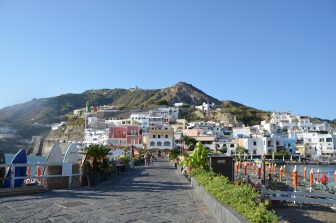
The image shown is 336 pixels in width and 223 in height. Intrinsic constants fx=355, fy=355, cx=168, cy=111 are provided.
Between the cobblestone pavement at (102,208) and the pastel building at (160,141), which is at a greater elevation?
the pastel building at (160,141)

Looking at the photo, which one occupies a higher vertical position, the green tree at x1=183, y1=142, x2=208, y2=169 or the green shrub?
the green tree at x1=183, y1=142, x2=208, y2=169

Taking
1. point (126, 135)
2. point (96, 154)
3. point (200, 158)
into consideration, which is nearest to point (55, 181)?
point (96, 154)

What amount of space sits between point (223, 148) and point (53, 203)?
8479 centimetres

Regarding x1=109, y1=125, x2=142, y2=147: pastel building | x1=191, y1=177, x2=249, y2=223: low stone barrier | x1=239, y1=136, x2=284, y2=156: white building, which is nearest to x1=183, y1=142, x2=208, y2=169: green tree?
x1=191, y1=177, x2=249, y2=223: low stone barrier

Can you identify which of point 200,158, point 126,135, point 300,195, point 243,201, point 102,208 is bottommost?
point 300,195

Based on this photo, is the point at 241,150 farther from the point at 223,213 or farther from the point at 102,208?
the point at 223,213

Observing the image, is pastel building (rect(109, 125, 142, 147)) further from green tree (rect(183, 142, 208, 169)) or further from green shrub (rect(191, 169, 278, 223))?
green shrub (rect(191, 169, 278, 223))

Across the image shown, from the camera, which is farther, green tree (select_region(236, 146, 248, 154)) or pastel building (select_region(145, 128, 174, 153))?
green tree (select_region(236, 146, 248, 154))

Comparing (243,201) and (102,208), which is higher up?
(243,201)

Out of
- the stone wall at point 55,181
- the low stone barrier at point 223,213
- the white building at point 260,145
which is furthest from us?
the white building at point 260,145

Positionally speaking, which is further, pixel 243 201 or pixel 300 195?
pixel 300 195

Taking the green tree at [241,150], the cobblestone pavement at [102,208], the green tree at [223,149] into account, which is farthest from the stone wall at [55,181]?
the green tree at [241,150]

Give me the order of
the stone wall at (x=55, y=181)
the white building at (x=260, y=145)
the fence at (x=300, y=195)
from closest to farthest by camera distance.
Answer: the stone wall at (x=55, y=181), the fence at (x=300, y=195), the white building at (x=260, y=145)

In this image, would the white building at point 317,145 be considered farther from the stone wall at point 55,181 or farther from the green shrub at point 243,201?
the green shrub at point 243,201
